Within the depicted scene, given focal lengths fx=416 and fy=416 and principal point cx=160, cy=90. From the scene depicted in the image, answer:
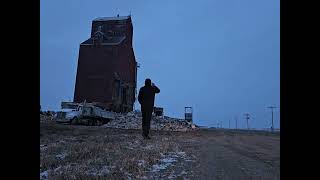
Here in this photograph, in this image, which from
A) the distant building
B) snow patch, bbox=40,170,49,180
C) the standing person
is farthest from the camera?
the distant building

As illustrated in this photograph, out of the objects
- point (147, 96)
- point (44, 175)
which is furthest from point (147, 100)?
point (44, 175)

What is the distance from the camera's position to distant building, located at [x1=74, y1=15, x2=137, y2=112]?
50.4 meters

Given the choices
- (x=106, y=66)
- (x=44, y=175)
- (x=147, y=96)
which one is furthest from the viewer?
(x=106, y=66)

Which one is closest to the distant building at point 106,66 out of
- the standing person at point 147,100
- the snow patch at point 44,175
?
the standing person at point 147,100

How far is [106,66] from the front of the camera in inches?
2015

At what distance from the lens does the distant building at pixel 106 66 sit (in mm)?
50375

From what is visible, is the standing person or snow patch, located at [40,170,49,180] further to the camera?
the standing person

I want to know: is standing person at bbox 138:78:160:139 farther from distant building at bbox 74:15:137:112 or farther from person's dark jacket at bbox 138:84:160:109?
distant building at bbox 74:15:137:112

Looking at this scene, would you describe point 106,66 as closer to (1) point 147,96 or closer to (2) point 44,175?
(1) point 147,96

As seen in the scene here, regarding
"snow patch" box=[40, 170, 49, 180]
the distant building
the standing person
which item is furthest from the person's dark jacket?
the distant building

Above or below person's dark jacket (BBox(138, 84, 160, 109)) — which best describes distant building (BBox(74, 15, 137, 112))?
above

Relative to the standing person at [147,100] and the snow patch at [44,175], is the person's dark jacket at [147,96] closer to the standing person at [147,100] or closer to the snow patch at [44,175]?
the standing person at [147,100]
